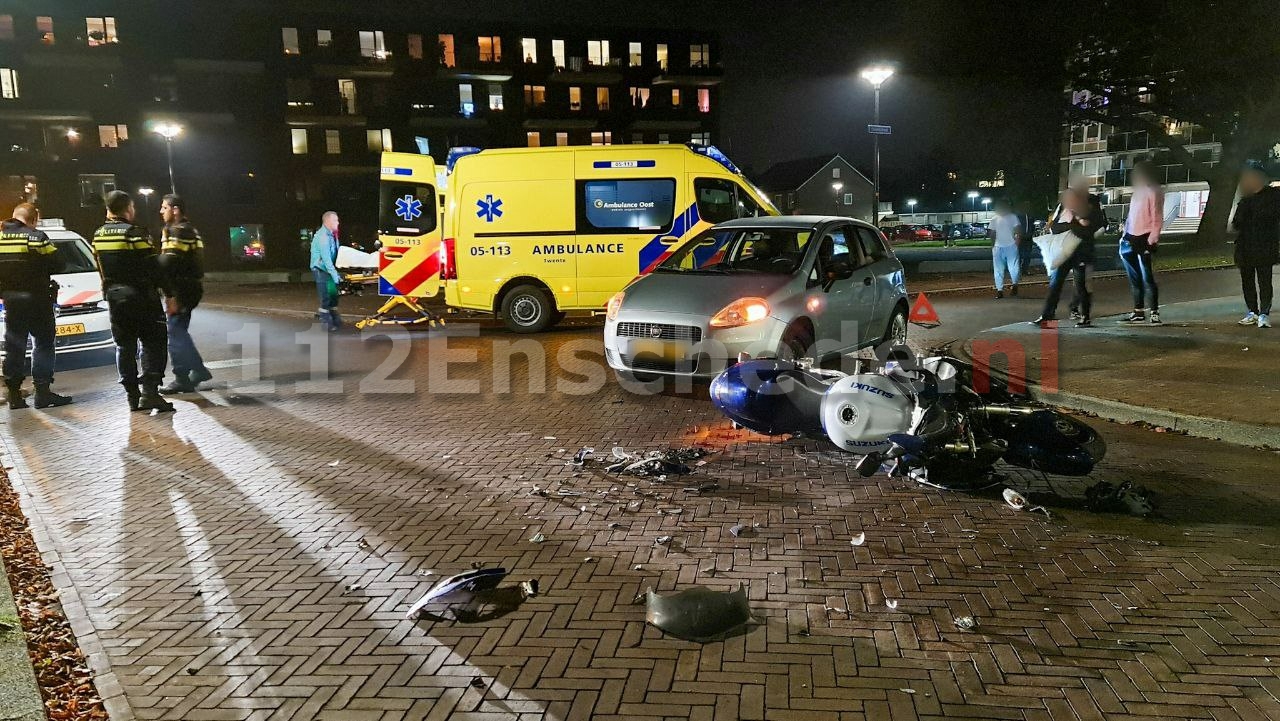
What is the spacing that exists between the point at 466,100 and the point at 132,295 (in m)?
47.7

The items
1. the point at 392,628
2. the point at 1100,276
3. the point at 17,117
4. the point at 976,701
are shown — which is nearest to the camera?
the point at 976,701

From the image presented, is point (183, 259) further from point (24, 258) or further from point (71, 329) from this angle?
point (71, 329)

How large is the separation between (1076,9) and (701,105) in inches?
1257

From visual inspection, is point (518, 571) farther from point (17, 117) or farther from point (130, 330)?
point (17, 117)

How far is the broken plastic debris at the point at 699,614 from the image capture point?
360 centimetres

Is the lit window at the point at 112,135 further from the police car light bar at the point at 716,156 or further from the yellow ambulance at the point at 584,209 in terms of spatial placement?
the police car light bar at the point at 716,156

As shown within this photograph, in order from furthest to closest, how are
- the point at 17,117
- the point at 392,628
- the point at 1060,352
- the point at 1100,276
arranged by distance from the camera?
the point at 17,117
the point at 1100,276
the point at 1060,352
the point at 392,628

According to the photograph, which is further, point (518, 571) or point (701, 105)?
point (701, 105)

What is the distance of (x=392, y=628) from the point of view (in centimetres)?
370

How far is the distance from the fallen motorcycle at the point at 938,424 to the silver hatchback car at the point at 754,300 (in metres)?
1.69

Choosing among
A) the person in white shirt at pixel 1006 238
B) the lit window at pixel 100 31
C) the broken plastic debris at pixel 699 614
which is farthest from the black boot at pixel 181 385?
the lit window at pixel 100 31

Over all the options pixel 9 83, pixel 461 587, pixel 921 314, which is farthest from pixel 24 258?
pixel 9 83

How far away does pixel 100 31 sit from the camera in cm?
4344

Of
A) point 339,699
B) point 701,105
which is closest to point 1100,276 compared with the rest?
point 339,699
